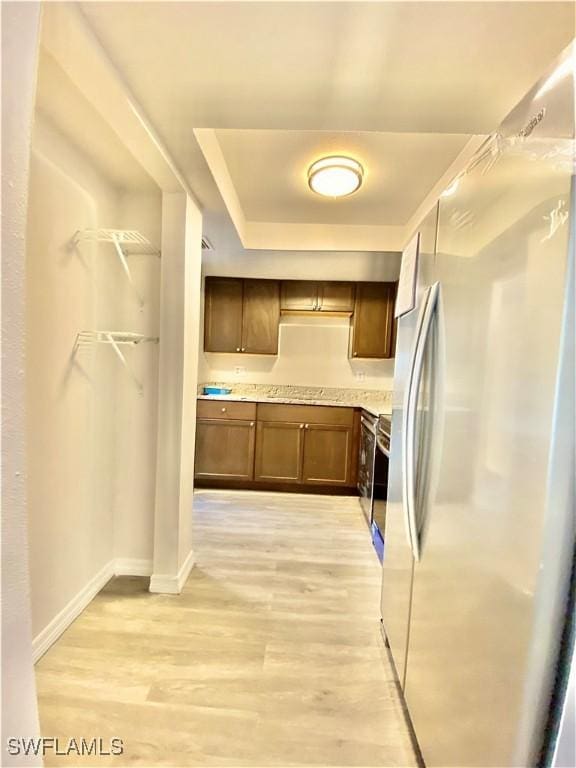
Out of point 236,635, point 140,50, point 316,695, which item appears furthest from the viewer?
point 236,635

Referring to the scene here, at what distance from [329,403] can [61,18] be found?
10.3 feet

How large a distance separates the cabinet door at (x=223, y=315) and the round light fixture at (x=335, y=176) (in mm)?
1855

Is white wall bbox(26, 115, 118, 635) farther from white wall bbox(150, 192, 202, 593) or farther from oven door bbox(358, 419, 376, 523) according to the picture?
oven door bbox(358, 419, 376, 523)

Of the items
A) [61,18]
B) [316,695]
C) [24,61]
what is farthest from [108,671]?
[61,18]

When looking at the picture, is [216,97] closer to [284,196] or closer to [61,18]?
[61,18]

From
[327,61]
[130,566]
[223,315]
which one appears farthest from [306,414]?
[327,61]

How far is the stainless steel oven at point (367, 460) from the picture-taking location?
304 cm

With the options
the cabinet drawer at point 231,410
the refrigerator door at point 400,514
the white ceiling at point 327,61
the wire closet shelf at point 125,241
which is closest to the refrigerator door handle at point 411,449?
the refrigerator door at point 400,514

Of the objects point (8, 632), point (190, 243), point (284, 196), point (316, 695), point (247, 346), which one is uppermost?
point (284, 196)

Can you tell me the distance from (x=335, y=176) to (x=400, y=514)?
179 cm

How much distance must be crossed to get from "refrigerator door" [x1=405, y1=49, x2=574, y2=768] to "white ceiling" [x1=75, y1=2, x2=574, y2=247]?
0.37 m

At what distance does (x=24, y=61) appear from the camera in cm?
54

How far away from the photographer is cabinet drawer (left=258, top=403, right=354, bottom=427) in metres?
3.70

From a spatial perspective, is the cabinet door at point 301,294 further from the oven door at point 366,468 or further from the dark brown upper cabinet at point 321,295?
the oven door at point 366,468
